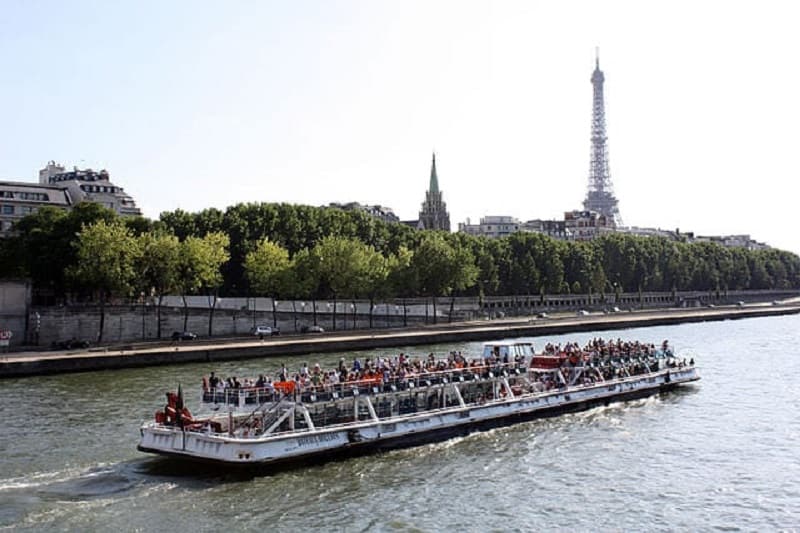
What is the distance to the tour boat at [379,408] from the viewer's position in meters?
31.5

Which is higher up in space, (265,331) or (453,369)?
(265,331)

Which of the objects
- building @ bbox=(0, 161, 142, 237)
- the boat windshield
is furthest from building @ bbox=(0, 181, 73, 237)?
the boat windshield

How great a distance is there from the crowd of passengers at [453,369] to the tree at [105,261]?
30404 millimetres

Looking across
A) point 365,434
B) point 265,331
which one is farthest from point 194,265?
point 365,434

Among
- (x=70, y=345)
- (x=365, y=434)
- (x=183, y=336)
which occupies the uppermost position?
(x=183, y=336)

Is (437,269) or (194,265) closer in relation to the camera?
(194,265)

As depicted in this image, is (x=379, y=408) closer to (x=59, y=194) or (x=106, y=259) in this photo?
A: (x=106, y=259)

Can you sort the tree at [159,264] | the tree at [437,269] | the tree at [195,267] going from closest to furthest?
the tree at [159,264]
the tree at [195,267]
the tree at [437,269]

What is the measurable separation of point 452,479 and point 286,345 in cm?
4088

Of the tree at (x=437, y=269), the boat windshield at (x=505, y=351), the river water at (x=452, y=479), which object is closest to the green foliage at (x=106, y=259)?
the river water at (x=452, y=479)

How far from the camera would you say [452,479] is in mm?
31594

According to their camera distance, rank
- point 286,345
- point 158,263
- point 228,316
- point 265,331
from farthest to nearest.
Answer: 1. point 228,316
2. point 265,331
3. point 158,263
4. point 286,345

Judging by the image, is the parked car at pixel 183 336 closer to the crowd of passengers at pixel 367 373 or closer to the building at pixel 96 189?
the crowd of passengers at pixel 367 373

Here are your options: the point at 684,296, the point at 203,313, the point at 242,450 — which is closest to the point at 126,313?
the point at 203,313
